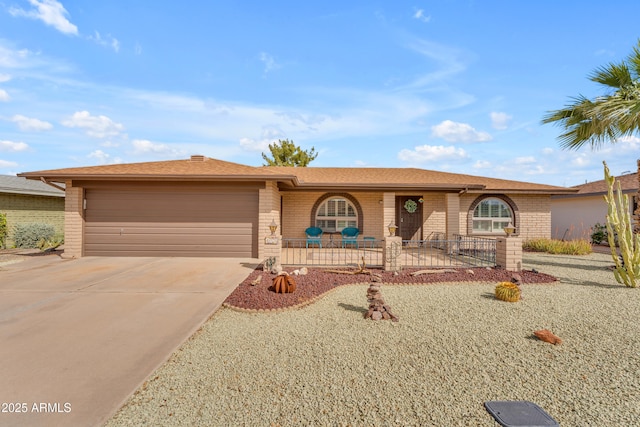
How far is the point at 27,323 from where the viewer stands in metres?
4.24

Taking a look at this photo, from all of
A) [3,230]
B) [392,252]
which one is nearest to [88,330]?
[392,252]

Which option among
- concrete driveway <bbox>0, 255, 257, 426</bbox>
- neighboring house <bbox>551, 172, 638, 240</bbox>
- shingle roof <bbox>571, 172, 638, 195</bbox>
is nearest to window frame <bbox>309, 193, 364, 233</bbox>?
concrete driveway <bbox>0, 255, 257, 426</bbox>

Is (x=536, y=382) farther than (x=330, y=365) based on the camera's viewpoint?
No

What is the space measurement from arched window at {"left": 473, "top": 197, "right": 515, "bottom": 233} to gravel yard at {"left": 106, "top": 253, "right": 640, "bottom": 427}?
9090mm

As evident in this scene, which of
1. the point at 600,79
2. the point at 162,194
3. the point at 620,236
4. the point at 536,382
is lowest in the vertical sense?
the point at 536,382

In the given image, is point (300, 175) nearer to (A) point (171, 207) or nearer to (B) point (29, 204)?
(A) point (171, 207)

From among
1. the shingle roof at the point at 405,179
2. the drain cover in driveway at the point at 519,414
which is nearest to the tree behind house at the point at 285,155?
the shingle roof at the point at 405,179

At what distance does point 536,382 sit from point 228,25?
11.3 metres

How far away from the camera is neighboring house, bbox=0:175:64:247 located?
44.0 ft

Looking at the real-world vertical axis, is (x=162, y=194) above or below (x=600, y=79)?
below

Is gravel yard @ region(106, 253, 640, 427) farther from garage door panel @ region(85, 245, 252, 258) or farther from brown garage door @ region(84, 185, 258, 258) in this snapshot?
garage door panel @ region(85, 245, 252, 258)

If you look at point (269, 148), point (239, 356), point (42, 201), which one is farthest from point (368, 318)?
point (269, 148)

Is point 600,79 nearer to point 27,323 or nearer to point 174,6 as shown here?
point 174,6

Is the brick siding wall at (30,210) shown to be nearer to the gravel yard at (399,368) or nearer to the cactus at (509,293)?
the gravel yard at (399,368)
